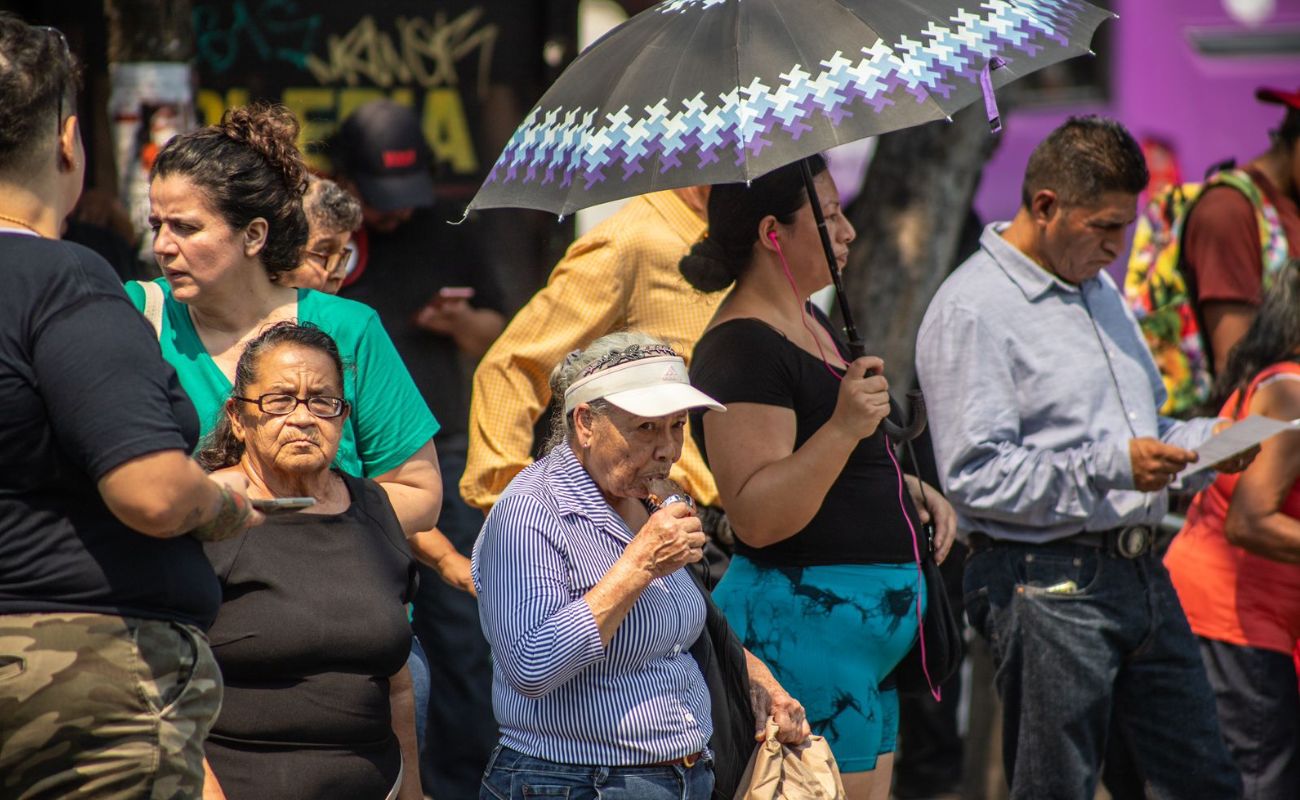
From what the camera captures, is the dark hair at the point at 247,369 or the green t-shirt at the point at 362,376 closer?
the dark hair at the point at 247,369

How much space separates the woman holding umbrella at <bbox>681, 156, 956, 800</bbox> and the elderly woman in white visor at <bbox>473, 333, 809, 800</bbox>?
1.35ft

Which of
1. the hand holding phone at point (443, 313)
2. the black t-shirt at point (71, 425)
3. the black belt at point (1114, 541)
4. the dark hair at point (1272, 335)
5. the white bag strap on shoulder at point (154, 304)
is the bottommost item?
the hand holding phone at point (443, 313)

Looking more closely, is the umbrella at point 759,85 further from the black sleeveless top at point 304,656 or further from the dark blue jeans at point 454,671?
the dark blue jeans at point 454,671

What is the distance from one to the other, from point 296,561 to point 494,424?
4.78ft

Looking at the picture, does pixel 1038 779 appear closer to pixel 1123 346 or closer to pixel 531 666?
pixel 1123 346

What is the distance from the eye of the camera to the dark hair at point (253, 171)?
3.51 meters

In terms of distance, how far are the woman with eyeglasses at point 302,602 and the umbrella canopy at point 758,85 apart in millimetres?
611

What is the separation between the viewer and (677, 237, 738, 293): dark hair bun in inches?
162

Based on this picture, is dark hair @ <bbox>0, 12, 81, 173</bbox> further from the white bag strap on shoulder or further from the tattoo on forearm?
the white bag strap on shoulder

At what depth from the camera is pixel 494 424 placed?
4.65 meters

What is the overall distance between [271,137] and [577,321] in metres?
1.26

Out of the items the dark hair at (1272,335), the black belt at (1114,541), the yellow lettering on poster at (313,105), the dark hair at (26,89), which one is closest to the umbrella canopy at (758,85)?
the dark hair at (26,89)

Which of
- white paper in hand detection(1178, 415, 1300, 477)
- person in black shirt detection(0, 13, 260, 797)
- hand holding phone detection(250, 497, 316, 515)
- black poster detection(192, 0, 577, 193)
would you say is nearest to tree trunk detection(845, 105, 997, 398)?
black poster detection(192, 0, 577, 193)

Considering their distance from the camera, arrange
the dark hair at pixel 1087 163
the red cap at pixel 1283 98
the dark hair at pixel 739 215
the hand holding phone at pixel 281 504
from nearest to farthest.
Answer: the hand holding phone at pixel 281 504
the dark hair at pixel 739 215
the dark hair at pixel 1087 163
the red cap at pixel 1283 98
